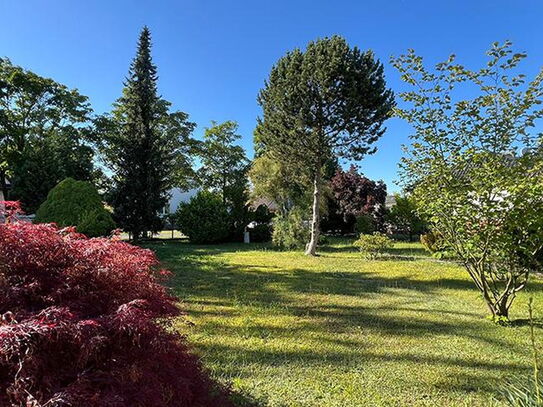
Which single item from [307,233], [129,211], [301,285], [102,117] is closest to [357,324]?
[301,285]

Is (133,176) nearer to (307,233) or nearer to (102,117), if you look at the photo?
(102,117)

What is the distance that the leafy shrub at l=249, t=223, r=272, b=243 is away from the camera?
57.6 ft

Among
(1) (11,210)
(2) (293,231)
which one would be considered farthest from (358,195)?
(1) (11,210)

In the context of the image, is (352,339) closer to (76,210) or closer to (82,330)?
(82,330)

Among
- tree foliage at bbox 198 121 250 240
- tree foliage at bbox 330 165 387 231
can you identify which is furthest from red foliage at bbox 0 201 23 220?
tree foliage at bbox 198 121 250 240

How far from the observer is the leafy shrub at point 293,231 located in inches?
510

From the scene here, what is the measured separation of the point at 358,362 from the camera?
3.15 meters

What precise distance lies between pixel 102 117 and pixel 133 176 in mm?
6041

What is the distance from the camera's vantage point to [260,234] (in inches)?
695

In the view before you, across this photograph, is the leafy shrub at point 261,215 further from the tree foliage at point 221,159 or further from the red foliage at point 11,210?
the red foliage at point 11,210

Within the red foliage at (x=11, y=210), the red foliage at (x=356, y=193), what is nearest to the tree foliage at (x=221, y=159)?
the red foliage at (x=356, y=193)

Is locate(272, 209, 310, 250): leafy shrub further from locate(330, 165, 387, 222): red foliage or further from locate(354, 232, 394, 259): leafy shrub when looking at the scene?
locate(330, 165, 387, 222): red foliage

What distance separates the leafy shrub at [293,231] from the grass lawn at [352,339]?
576cm

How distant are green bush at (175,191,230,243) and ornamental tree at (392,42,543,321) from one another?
505 inches
